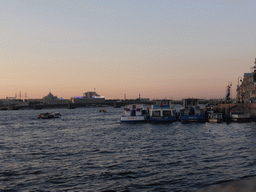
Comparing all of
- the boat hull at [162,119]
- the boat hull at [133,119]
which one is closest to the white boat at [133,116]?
the boat hull at [133,119]

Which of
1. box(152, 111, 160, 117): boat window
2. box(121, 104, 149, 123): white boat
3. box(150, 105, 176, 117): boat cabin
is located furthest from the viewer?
box(152, 111, 160, 117): boat window

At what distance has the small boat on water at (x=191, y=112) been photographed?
67062 mm

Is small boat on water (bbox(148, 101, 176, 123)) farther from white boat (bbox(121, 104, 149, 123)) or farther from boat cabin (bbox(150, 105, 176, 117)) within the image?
white boat (bbox(121, 104, 149, 123))

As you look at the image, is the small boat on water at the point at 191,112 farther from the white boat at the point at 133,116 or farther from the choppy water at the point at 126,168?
the choppy water at the point at 126,168

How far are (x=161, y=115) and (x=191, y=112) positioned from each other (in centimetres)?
1161

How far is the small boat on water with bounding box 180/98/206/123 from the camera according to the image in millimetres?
67062

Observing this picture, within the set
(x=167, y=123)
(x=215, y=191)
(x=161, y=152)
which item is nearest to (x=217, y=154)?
(x=161, y=152)

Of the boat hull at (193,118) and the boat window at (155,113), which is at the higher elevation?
the boat window at (155,113)

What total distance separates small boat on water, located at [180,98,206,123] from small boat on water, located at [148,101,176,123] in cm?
308

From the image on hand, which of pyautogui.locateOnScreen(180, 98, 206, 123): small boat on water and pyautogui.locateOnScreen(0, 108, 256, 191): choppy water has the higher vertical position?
pyautogui.locateOnScreen(180, 98, 206, 123): small boat on water

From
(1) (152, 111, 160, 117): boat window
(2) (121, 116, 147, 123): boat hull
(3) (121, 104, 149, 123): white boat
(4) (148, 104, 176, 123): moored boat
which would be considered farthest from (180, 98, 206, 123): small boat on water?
(3) (121, 104, 149, 123): white boat

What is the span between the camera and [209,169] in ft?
70.4

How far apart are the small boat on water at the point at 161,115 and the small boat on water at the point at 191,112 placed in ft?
10.1

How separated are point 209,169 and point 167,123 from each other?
47.1m
